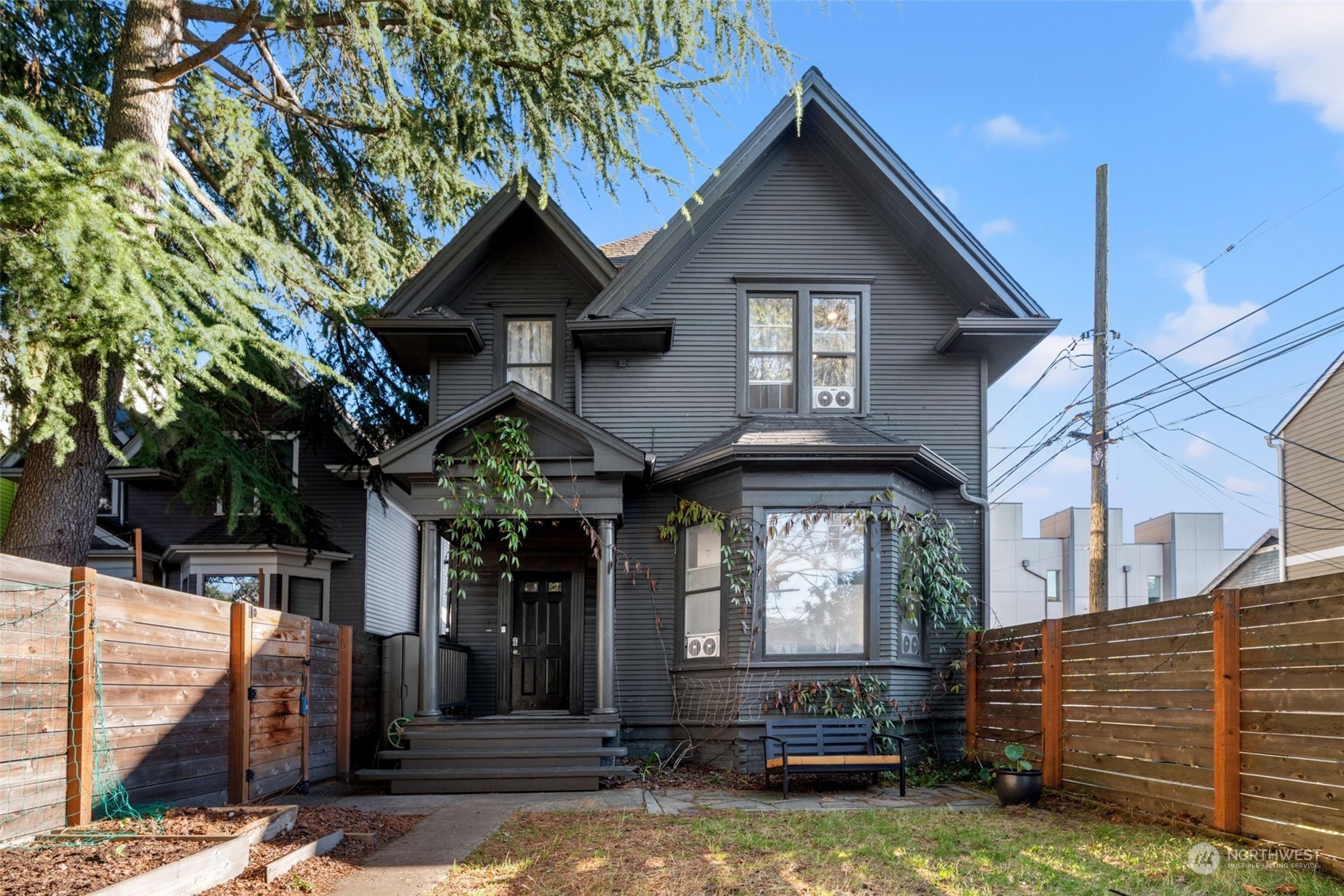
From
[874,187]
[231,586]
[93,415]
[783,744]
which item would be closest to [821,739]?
[783,744]

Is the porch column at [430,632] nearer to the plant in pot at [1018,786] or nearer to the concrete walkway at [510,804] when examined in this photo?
the concrete walkway at [510,804]

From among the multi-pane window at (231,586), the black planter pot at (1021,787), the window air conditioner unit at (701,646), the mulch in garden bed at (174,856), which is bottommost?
the black planter pot at (1021,787)

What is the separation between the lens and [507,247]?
13289 mm

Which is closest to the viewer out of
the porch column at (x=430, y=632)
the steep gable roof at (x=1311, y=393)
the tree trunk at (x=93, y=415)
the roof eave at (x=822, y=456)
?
the tree trunk at (x=93, y=415)

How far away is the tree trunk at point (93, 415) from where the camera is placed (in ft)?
31.0

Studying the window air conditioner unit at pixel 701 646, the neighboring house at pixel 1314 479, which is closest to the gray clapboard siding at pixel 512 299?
the window air conditioner unit at pixel 701 646

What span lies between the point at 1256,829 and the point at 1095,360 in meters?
8.81

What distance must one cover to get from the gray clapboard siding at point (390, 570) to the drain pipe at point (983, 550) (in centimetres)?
911

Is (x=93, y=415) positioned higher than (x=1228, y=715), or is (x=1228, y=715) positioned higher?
(x=93, y=415)

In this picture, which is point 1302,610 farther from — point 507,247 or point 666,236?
point 507,247

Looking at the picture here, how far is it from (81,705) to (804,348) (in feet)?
29.4

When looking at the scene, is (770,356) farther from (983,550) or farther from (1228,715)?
(1228,715)

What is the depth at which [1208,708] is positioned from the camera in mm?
7133

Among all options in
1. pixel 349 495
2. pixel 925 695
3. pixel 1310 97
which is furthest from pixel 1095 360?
pixel 349 495
